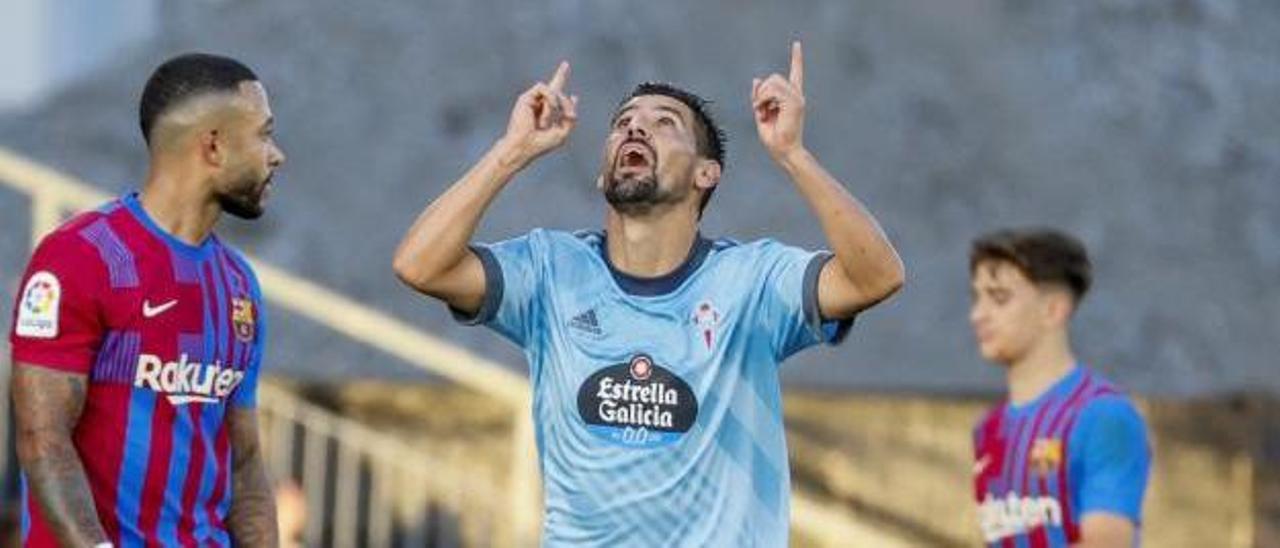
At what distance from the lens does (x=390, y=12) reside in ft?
44.9

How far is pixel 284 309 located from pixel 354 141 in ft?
3.35

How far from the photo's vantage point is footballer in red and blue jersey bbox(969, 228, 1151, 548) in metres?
7.59

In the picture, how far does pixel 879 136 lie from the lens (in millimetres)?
14055

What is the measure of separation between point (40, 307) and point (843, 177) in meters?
8.13

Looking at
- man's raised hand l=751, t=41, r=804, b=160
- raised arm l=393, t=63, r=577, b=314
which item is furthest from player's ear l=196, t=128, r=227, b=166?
man's raised hand l=751, t=41, r=804, b=160

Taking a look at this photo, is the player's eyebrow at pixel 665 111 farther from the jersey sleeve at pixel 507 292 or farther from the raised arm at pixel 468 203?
the jersey sleeve at pixel 507 292

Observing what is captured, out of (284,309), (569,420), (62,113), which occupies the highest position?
(62,113)

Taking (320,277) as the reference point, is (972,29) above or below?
above

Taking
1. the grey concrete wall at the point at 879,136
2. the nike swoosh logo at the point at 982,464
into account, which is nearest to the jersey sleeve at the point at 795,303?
the nike swoosh logo at the point at 982,464

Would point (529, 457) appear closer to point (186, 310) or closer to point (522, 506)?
point (522, 506)

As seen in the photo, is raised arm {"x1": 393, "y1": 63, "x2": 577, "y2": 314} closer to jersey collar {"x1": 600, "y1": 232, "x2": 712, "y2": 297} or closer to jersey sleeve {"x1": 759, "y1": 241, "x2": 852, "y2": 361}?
jersey collar {"x1": 600, "y1": 232, "x2": 712, "y2": 297}

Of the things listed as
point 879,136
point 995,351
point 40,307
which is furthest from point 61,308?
point 879,136

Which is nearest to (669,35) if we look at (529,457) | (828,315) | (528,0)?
(528,0)

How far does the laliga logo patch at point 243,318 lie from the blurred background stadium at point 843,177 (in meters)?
5.24
